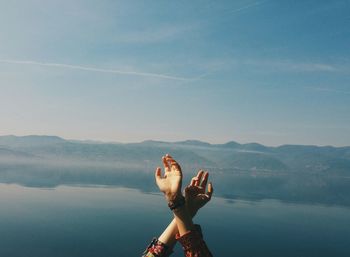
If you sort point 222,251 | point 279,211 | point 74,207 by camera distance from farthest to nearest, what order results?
Result: 1. point 279,211
2. point 74,207
3. point 222,251

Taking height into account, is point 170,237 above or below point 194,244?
above

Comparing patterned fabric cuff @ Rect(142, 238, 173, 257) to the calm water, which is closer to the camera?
patterned fabric cuff @ Rect(142, 238, 173, 257)

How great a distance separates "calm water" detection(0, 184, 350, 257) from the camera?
2825 inches

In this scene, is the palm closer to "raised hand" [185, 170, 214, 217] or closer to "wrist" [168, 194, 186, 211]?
"wrist" [168, 194, 186, 211]

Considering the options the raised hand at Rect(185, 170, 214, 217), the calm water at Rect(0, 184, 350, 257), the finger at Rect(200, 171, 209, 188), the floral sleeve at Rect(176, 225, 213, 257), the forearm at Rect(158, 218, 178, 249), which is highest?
the calm water at Rect(0, 184, 350, 257)

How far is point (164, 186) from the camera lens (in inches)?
120

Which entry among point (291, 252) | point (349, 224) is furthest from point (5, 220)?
point (349, 224)

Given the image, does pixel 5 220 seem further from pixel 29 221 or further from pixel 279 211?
pixel 279 211

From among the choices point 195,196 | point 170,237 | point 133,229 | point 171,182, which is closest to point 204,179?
point 195,196

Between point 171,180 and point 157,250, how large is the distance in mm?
741

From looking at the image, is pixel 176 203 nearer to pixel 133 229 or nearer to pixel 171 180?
pixel 171 180

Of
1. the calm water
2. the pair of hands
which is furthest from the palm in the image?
the calm water

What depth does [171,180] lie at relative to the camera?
3008mm

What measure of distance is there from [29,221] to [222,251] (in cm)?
5081
